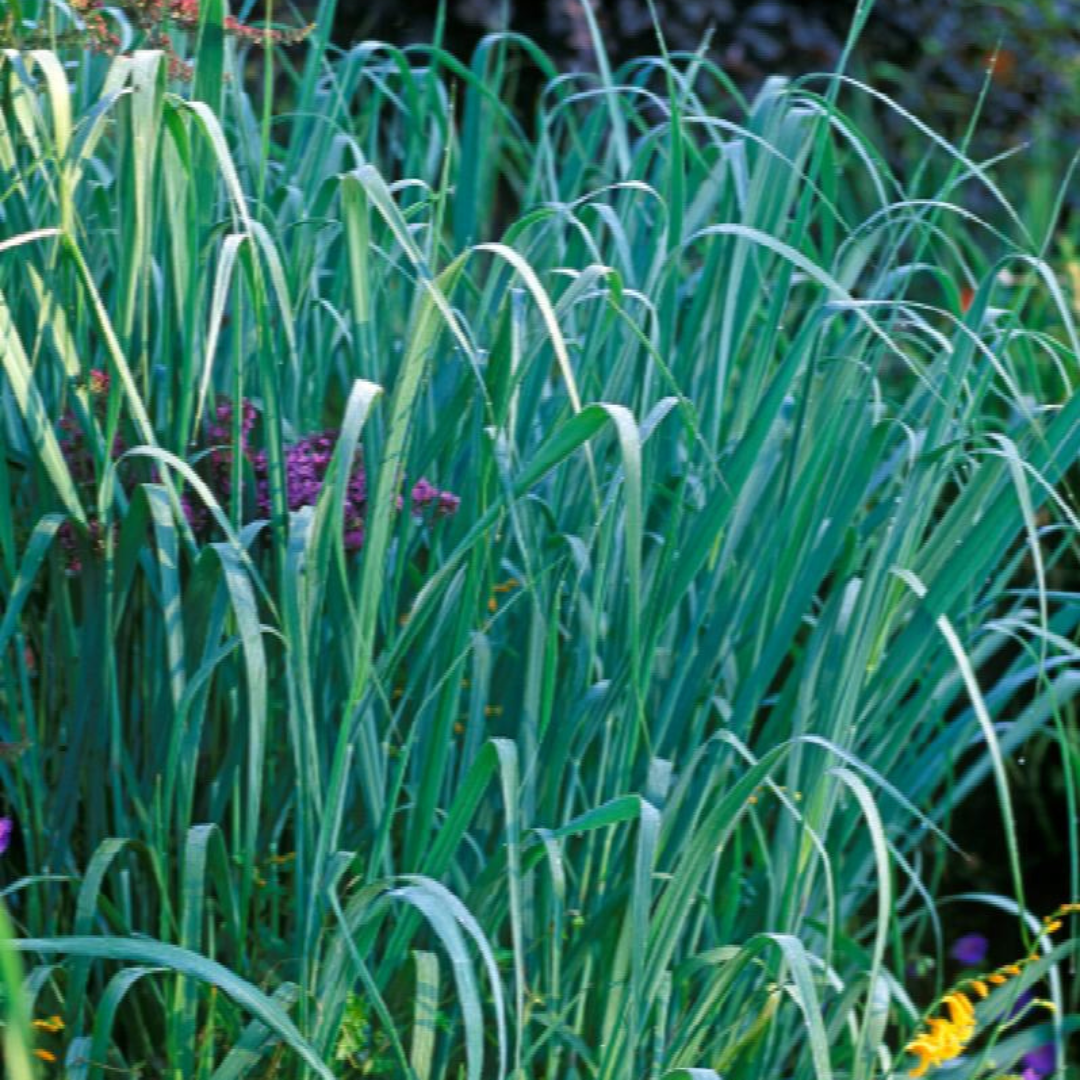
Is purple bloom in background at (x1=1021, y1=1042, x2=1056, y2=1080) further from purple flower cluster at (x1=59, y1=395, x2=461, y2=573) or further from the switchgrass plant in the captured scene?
purple flower cluster at (x1=59, y1=395, x2=461, y2=573)

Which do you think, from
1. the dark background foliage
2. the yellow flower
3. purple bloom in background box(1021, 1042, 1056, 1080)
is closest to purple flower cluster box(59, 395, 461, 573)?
the yellow flower

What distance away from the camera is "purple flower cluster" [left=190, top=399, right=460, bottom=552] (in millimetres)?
1572

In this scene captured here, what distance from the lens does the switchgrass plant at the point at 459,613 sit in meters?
1.40

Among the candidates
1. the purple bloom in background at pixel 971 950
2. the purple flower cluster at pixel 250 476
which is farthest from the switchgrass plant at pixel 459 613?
the purple bloom in background at pixel 971 950

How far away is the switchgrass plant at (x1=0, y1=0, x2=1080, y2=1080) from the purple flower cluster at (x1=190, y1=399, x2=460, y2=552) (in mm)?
25

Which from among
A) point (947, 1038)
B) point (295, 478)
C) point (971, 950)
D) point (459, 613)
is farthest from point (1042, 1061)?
point (295, 478)

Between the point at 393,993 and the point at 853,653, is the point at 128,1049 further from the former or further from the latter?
the point at 853,653

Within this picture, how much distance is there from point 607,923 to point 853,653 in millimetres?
337

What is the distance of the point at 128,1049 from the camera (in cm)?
171

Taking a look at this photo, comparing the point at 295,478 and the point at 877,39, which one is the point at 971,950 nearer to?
the point at 295,478

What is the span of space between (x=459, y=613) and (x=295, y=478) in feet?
0.66

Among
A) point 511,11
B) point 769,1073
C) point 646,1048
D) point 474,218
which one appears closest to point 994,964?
point 769,1073

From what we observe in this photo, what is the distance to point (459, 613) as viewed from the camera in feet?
4.97

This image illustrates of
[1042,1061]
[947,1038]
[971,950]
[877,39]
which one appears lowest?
[1042,1061]
